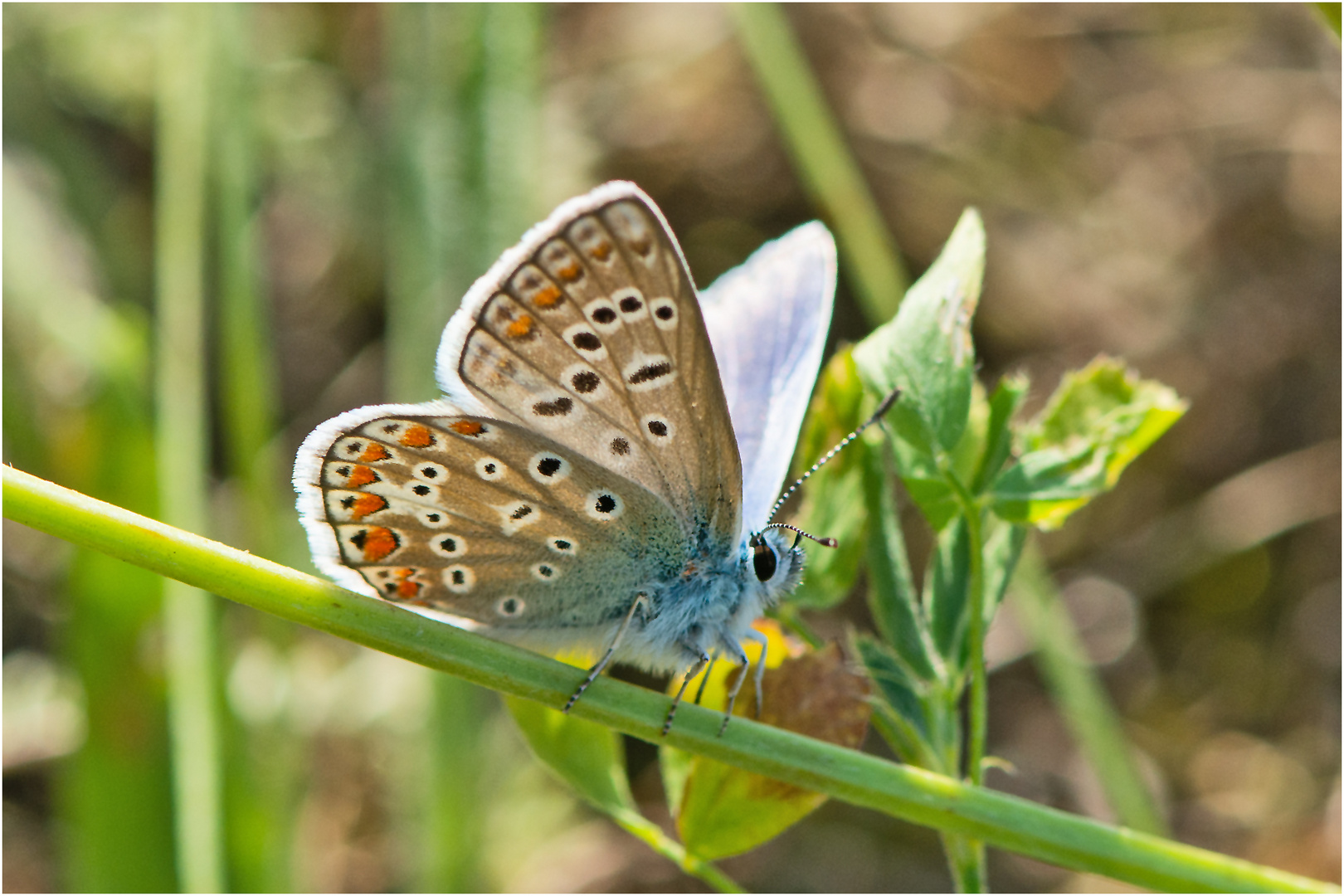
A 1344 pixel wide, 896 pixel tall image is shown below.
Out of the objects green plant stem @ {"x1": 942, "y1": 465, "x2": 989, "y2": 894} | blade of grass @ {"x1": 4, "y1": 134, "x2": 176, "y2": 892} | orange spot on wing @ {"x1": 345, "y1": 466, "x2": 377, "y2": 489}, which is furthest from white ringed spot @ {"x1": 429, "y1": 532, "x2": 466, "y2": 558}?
blade of grass @ {"x1": 4, "y1": 134, "x2": 176, "y2": 892}

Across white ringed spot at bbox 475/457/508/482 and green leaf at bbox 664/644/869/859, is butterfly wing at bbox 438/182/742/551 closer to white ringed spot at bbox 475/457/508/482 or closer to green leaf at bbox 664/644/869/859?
white ringed spot at bbox 475/457/508/482

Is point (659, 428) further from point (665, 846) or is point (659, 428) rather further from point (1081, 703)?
point (1081, 703)

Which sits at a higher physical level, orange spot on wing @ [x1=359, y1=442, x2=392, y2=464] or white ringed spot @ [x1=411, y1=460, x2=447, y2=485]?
orange spot on wing @ [x1=359, y1=442, x2=392, y2=464]

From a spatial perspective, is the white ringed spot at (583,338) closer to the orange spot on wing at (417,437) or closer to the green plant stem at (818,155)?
the orange spot on wing at (417,437)

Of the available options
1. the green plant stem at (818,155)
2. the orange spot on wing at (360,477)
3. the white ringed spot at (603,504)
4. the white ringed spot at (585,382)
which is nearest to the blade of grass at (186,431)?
the orange spot on wing at (360,477)

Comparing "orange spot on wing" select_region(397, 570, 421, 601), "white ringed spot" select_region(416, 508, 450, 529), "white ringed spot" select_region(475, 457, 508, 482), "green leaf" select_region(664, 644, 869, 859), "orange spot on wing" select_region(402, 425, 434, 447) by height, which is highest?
"orange spot on wing" select_region(402, 425, 434, 447)

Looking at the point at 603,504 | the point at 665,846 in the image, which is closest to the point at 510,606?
the point at 603,504
